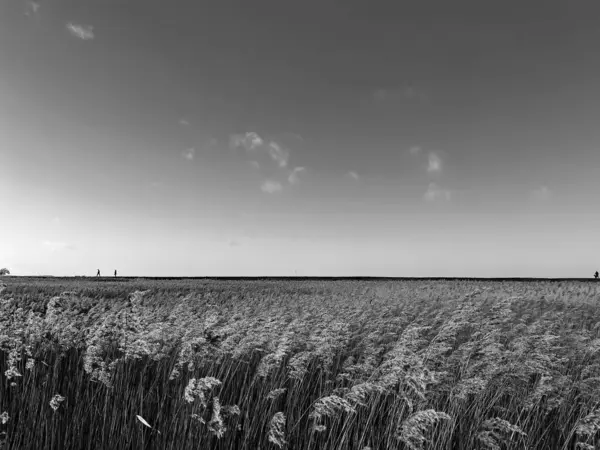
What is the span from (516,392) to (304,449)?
11.2ft

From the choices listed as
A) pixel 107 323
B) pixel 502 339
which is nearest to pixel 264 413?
pixel 107 323

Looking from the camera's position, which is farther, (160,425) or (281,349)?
(281,349)

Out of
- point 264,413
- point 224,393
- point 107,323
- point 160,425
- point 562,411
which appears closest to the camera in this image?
point 160,425

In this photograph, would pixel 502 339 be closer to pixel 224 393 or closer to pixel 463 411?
pixel 463 411

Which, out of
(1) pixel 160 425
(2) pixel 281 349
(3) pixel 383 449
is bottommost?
(3) pixel 383 449

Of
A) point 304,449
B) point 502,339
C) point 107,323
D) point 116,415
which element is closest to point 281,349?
point 304,449

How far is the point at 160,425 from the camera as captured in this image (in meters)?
4.81

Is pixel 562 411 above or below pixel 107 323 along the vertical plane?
below

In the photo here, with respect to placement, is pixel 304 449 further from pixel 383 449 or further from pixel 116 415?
pixel 116 415

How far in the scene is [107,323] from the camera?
654cm

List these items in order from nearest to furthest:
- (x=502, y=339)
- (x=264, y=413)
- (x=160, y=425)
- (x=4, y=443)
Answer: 1. (x=4, y=443)
2. (x=160, y=425)
3. (x=264, y=413)
4. (x=502, y=339)

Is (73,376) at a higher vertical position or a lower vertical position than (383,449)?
higher

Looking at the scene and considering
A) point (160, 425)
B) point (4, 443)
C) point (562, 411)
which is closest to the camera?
point (4, 443)

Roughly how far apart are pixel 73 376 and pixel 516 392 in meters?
7.38
